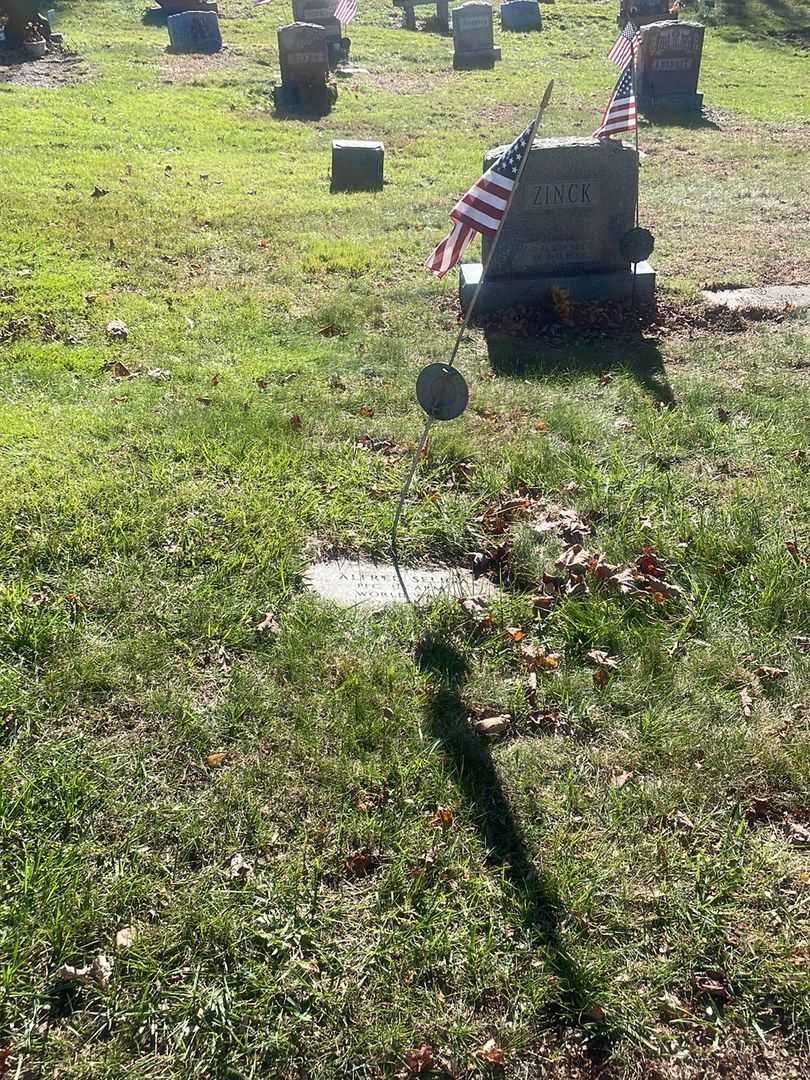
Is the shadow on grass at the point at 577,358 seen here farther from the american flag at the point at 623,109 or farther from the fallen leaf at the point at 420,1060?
the fallen leaf at the point at 420,1060

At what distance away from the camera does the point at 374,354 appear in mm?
7270

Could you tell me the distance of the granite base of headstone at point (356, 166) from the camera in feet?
40.4

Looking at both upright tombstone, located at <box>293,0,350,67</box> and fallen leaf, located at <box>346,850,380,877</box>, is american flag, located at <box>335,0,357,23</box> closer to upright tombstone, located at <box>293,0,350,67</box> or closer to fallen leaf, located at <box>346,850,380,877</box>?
upright tombstone, located at <box>293,0,350,67</box>

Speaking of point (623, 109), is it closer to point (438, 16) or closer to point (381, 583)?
point (381, 583)

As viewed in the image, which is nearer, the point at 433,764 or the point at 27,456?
the point at 433,764

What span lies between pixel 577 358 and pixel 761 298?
9.18 ft

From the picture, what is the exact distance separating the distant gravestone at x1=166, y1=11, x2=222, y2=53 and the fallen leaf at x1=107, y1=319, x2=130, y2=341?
1952 cm

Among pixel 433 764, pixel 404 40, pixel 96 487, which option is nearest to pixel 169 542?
pixel 96 487

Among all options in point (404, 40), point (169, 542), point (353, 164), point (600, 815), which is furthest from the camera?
point (404, 40)

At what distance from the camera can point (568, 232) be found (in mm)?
8125

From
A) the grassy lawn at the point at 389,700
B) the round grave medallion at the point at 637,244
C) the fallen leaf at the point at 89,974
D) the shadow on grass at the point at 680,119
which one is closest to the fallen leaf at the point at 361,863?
the grassy lawn at the point at 389,700

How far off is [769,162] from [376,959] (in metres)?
15.4

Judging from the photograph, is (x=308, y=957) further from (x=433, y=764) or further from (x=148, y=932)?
(x=433, y=764)

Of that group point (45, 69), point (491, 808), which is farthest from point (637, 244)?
point (45, 69)
